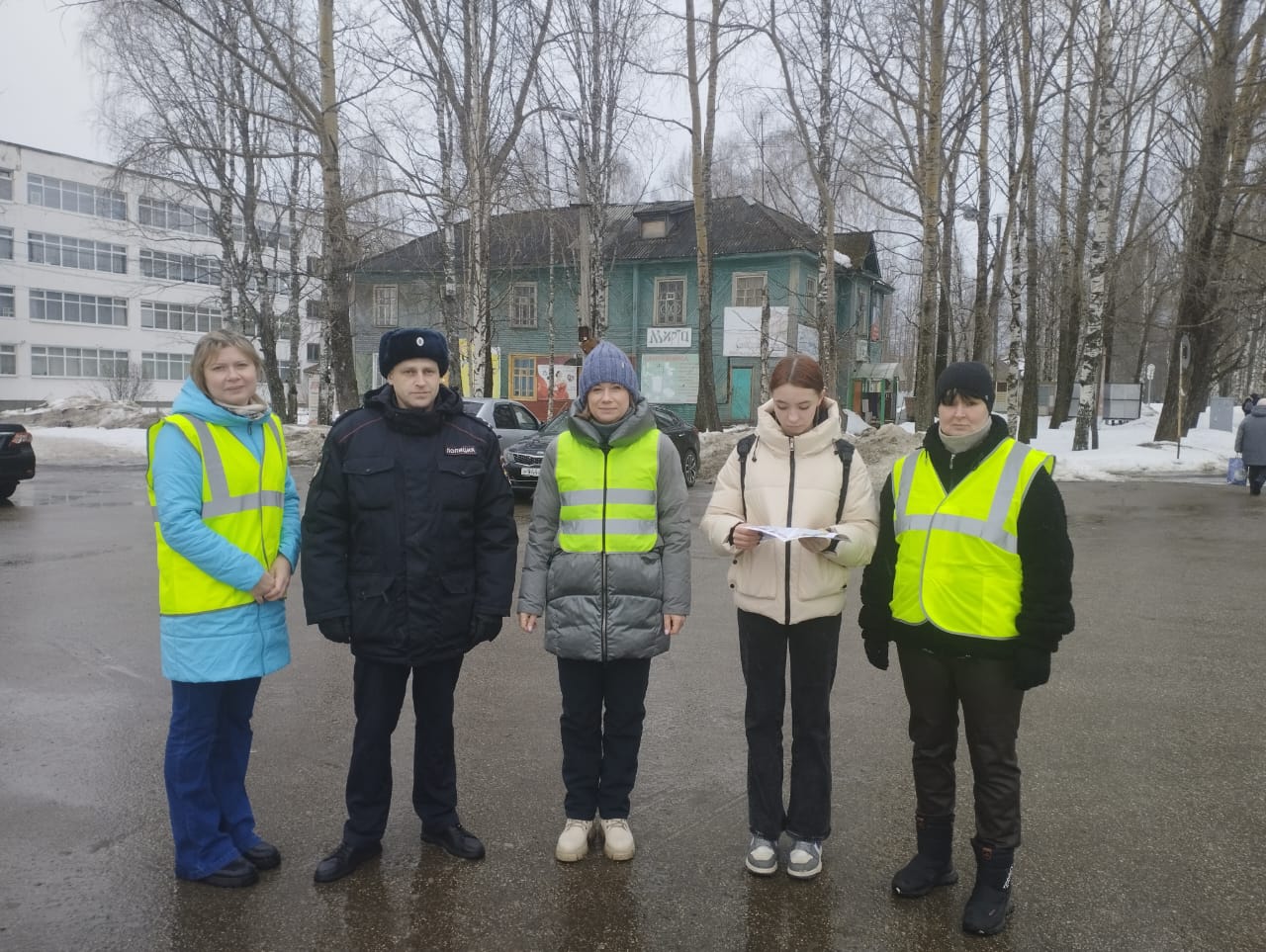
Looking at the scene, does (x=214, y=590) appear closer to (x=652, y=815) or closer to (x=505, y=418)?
(x=652, y=815)

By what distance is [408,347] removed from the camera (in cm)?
349

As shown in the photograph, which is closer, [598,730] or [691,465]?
[598,730]

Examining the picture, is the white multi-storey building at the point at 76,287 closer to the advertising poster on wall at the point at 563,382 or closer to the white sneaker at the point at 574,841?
the advertising poster on wall at the point at 563,382

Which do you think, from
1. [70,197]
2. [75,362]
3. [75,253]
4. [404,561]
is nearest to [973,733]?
[404,561]

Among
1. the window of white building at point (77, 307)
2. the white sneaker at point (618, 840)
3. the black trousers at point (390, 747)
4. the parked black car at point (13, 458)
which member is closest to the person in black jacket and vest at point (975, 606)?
the white sneaker at point (618, 840)

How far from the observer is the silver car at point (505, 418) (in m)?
16.9

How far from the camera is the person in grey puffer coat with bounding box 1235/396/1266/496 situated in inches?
613

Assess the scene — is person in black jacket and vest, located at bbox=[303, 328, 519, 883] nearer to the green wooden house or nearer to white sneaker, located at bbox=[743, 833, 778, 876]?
white sneaker, located at bbox=[743, 833, 778, 876]

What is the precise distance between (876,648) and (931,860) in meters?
0.76

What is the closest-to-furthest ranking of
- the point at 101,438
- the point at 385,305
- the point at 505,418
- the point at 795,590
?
1. the point at 795,590
2. the point at 505,418
3. the point at 101,438
4. the point at 385,305

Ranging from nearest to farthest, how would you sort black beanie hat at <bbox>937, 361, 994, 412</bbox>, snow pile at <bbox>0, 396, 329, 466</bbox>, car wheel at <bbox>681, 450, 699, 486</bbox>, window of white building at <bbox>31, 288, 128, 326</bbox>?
black beanie hat at <bbox>937, 361, 994, 412</bbox> < car wheel at <bbox>681, 450, 699, 486</bbox> < snow pile at <bbox>0, 396, 329, 466</bbox> < window of white building at <bbox>31, 288, 128, 326</bbox>

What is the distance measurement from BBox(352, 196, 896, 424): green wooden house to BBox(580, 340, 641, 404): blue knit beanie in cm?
2904

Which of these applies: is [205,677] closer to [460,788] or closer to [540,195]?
[460,788]

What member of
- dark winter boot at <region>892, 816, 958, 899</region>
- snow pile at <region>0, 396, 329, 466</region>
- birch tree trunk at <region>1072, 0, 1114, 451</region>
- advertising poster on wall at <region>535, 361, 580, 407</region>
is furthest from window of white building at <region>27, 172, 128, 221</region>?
dark winter boot at <region>892, 816, 958, 899</region>
